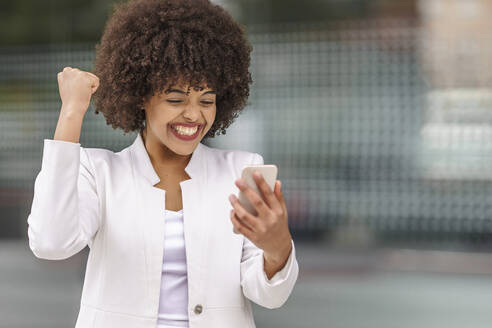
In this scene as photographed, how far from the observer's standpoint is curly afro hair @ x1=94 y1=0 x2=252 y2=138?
5.77 ft

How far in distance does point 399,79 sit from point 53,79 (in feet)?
13.0

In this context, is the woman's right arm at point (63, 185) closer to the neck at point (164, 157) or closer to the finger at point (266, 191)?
the neck at point (164, 157)

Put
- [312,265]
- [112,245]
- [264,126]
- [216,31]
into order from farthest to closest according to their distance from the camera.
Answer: [264,126] → [312,265] → [216,31] → [112,245]

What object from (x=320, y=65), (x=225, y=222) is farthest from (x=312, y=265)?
(x=225, y=222)

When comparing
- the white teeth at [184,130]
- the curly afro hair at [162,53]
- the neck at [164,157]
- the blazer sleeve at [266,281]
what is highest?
the curly afro hair at [162,53]

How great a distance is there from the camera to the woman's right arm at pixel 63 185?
1522 millimetres

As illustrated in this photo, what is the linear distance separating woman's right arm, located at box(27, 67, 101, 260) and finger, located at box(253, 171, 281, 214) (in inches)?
15.6

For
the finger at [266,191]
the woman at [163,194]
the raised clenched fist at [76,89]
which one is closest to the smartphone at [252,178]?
the finger at [266,191]

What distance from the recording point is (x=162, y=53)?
5.81 feet

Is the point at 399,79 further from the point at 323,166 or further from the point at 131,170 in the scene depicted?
the point at 131,170

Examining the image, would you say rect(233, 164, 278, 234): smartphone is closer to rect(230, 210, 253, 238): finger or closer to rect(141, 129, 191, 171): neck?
rect(230, 210, 253, 238): finger

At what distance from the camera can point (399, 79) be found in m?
7.57

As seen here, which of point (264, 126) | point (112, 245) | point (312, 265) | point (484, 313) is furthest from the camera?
point (264, 126)

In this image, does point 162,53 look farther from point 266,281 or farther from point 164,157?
point 266,281
